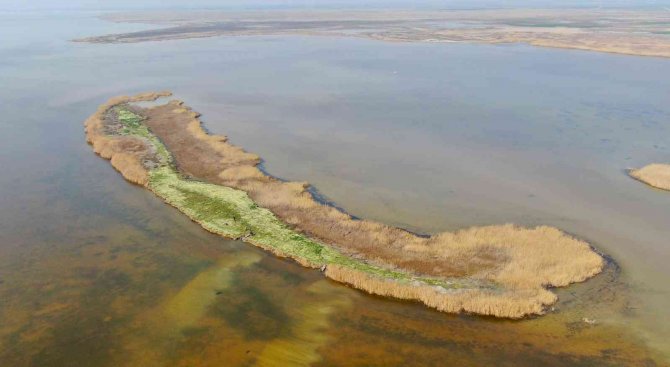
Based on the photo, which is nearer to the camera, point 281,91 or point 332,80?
point 281,91

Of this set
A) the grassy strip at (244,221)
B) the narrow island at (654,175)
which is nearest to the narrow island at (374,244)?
the grassy strip at (244,221)

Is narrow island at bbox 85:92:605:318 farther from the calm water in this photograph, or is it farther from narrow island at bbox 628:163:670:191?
narrow island at bbox 628:163:670:191

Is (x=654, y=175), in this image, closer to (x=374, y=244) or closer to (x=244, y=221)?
(x=374, y=244)

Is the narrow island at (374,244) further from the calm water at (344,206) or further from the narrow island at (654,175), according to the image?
the narrow island at (654,175)

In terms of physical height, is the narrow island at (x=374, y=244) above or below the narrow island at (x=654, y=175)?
below

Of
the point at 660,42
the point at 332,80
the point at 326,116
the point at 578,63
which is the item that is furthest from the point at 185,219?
the point at 660,42

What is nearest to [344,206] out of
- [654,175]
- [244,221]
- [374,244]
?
[374,244]

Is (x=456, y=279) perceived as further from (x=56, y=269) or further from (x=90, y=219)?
(x=90, y=219)
